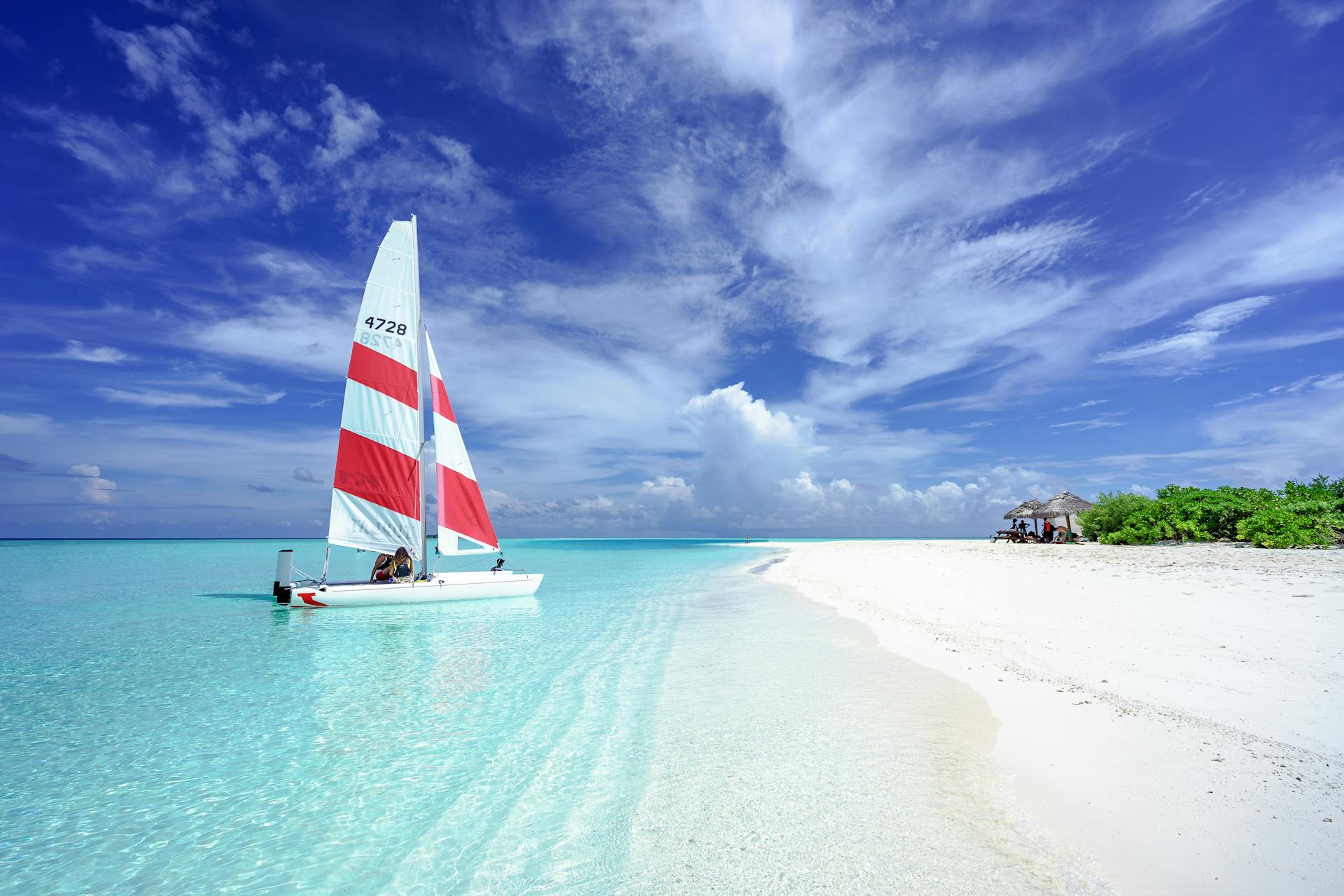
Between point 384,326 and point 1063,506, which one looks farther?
point 1063,506

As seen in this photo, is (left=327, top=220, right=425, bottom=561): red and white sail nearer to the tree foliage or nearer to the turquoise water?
the turquoise water

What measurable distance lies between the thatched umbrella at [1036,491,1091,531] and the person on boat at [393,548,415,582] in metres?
40.4

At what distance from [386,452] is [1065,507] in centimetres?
4207

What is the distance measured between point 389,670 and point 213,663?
3.99 meters

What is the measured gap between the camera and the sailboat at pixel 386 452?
59.5 feet

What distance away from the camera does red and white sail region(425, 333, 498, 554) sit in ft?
66.7

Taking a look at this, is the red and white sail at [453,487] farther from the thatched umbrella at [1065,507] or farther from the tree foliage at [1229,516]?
the thatched umbrella at [1065,507]

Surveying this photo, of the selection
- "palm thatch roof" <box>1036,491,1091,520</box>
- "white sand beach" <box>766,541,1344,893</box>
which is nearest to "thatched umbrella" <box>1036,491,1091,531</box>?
"palm thatch roof" <box>1036,491,1091,520</box>

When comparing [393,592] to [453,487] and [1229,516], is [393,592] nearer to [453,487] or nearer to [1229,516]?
[453,487]

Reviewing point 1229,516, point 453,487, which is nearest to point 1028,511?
point 1229,516

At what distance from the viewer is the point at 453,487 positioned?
67.7 feet

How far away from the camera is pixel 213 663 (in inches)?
453

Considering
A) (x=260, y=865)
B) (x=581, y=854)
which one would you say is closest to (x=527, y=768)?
(x=581, y=854)

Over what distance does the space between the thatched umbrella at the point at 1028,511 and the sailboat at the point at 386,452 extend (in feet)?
127
